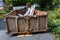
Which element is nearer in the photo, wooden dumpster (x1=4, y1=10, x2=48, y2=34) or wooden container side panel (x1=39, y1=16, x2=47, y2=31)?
wooden dumpster (x1=4, y1=10, x2=48, y2=34)

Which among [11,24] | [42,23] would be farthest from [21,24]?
[42,23]

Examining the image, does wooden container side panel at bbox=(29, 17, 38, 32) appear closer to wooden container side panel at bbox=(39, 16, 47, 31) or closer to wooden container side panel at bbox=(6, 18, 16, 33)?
wooden container side panel at bbox=(39, 16, 47, 31)

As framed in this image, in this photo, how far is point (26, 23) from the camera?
688cm

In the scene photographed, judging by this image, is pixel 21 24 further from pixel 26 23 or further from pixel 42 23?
pixel 42 23

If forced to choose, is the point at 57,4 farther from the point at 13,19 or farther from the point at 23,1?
the point at 13,19

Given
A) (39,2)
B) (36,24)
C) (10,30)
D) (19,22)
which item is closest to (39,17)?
(36,24)

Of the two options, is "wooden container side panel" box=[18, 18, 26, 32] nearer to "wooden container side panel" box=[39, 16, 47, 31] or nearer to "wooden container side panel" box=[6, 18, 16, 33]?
"wooden container side panel" box=[6, 18, 16, 33]

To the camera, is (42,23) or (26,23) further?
(42,23)

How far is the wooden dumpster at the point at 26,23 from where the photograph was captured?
681 cm

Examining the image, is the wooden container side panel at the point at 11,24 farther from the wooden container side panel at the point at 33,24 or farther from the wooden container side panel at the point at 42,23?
the wooden container side panel at the point at 42,23

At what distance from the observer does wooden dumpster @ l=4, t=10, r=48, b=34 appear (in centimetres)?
681

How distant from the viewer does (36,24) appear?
22.9 ft

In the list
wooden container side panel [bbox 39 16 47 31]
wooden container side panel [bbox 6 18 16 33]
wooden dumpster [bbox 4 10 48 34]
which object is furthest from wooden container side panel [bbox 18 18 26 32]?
wooden container side panel [bbox 39 16 47 31]

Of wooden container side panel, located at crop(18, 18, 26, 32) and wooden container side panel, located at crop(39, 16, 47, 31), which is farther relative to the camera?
wooden container side panel, located at crop(39, 16, 47, 31)
